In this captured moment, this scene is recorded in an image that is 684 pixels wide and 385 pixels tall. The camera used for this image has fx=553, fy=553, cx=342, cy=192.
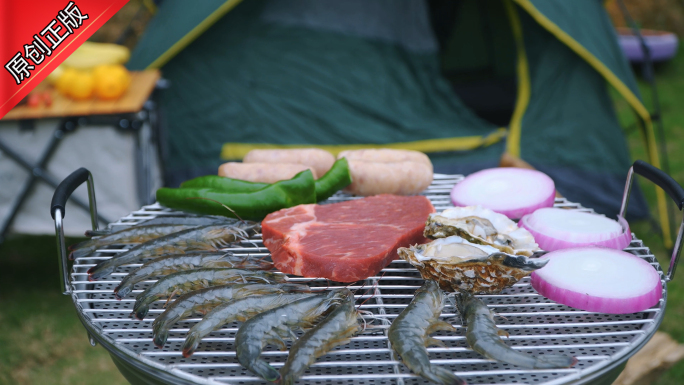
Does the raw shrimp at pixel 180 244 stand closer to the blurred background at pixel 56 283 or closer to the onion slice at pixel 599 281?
the onion slice at pixel 599 281

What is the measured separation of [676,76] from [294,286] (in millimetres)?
9689

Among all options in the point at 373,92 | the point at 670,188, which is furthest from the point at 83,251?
the point at 373,92

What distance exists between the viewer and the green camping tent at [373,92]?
4.98 m

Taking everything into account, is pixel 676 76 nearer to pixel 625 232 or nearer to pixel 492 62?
pixel 492 62

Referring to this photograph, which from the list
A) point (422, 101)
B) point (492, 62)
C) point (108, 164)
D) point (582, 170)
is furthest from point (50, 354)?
point (492, 62)

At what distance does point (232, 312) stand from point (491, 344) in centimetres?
70

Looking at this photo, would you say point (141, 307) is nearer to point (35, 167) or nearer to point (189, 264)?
point (189, 264)

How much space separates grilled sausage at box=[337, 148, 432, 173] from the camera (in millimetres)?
2643

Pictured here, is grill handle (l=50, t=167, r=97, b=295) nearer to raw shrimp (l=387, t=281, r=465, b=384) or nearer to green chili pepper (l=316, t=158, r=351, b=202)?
green chili pepper (l=316, t=158, r=351, b=202)

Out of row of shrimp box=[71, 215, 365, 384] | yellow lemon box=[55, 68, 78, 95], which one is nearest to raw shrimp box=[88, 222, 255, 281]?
row of shrimp box=[71, 215, 365, 384]

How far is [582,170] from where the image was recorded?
5211mm

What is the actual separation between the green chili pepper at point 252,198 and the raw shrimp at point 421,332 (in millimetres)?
819

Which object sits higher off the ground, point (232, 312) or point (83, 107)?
point (83, 107)

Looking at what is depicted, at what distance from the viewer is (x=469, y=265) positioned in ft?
5.31
